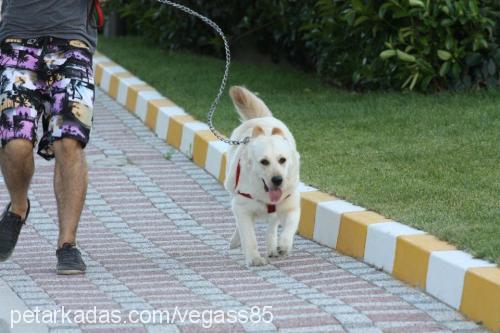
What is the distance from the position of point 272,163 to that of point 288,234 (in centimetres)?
40

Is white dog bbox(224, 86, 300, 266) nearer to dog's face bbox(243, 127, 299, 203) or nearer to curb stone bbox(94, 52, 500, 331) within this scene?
dog's face bbox(243, 127, 299, 203)

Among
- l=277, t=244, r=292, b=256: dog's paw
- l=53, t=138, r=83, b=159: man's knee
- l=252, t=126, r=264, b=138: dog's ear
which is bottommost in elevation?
l=277, t=244, r=292, b=256: dog's paw

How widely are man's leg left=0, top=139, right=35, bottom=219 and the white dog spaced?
1.14m

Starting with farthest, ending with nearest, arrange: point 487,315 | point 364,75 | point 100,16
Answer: point 364,75 < point 100,16 < point 487,315

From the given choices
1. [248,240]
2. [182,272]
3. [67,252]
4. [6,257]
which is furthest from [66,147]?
[248,240]

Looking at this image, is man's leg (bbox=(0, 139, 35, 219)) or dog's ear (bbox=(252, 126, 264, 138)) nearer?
man's leg (bbox=(0, 139, 35, 219))

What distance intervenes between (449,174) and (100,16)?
2507 millimetres

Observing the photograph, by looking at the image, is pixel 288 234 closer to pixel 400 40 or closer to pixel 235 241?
pixel 235 241

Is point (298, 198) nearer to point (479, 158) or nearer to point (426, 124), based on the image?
point (479, 158)

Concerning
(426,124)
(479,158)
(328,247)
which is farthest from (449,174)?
(426,124)

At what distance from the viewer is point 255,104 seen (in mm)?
8070

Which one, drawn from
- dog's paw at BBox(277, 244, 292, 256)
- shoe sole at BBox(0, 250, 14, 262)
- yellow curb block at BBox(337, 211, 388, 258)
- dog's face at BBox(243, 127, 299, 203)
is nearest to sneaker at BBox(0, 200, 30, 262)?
shoe sole at BBox(0, 250, 14, 262)

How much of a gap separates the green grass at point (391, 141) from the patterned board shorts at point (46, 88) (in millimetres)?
1808

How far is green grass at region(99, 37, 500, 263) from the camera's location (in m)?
7.38
